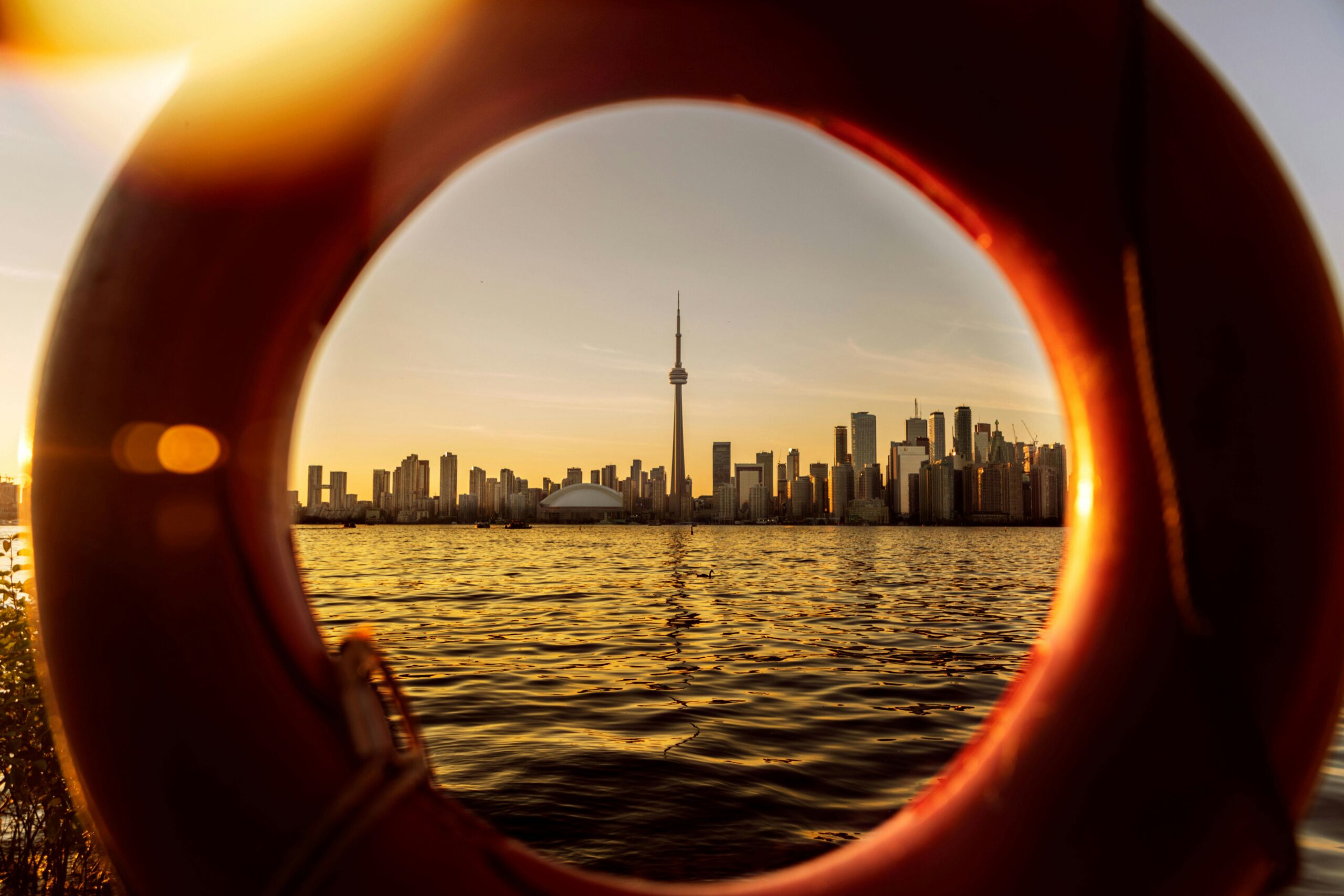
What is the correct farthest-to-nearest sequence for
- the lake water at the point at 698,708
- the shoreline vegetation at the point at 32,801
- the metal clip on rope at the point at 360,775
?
the lake water at the point at 698,708 < the shoreline vegetation at the point at 32,801 < the metal clip on rope at the point at 360,775

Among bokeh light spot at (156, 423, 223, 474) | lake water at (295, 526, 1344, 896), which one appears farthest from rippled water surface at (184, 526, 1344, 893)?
bokeh light spot at (156, 423, 223, 474)

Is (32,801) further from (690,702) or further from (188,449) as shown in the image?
(690,702)

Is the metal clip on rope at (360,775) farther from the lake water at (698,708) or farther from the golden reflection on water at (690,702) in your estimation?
the lake water at (698,708)

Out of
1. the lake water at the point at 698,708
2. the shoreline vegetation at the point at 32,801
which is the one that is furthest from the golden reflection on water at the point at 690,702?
the shoreline vegetation at the point at 32,801

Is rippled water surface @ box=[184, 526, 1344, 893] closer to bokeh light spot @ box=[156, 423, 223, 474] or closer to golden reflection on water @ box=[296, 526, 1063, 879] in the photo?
golden reflection on water @ box=[296, 526, 1063, 879]

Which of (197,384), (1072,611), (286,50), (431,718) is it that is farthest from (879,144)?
(431,718)

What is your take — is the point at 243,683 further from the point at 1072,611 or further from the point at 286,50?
the point at 1072,611
